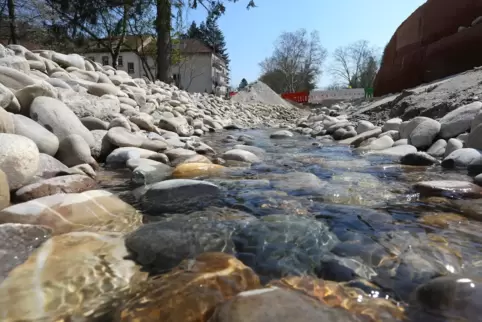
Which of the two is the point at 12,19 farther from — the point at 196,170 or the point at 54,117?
the point at 196,170

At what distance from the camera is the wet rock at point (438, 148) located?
417 centimetres

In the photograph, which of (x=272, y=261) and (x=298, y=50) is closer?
(x=272, y=261)

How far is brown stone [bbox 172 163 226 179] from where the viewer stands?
10.2ft

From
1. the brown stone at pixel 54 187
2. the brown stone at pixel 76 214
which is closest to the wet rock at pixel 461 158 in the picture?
the brown stone at pixel 76 214

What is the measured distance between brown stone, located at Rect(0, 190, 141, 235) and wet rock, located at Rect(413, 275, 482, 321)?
55.8 inches

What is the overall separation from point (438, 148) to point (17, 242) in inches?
178

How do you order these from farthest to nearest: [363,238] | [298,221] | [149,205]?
1. [149,205]
2. [298,221]
3. [363,238]

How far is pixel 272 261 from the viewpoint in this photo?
1473 millimetres

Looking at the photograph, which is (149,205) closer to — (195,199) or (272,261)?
(195,199)

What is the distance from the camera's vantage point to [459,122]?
4492 mm

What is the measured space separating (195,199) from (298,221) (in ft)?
2.67

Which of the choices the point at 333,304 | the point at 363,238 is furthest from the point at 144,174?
the point at 333,304

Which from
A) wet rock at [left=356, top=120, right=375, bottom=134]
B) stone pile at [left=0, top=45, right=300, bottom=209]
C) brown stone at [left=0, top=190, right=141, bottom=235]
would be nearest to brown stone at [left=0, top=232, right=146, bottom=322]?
brown stone at [left=0, top=190, right=141, bottom=235]

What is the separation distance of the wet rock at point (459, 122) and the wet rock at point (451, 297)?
3.99 meters
